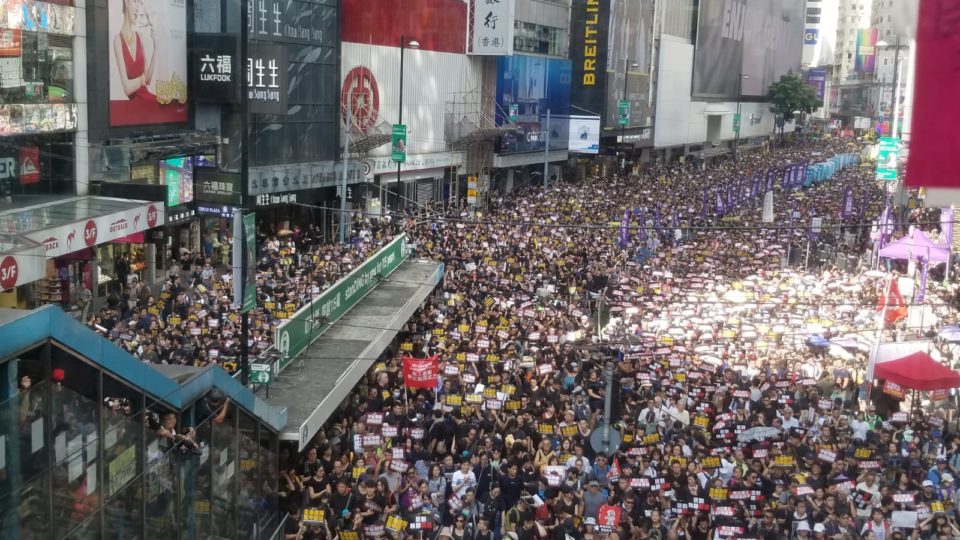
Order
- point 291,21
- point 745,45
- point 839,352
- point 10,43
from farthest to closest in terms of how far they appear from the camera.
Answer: point 745,45
point 291,21
point 10,43
point 839,352

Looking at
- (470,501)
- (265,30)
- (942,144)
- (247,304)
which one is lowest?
(470,501)

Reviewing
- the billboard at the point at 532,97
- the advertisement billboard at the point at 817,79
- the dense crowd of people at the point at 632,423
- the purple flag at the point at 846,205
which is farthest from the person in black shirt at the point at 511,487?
the advertisement billboard at the point at 817,79

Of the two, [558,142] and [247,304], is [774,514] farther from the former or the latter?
[558,142]

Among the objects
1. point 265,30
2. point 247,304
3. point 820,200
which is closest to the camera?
point 247,304

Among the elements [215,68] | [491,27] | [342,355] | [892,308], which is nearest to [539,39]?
[491,27]

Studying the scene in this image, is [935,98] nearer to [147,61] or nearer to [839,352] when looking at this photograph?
[839,352]

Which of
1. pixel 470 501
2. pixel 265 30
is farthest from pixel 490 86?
pixel 470 501
